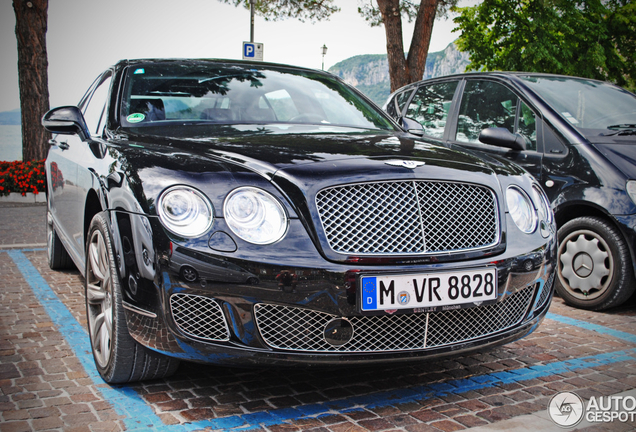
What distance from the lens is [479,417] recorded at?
264cm

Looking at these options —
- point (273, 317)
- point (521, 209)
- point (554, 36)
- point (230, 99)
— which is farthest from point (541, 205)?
point (554, 36)

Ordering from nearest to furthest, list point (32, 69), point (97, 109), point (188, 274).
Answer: point (188, 274) < point (97, 109) < point (32, 69)

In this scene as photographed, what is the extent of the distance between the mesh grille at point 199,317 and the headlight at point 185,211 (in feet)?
0.84

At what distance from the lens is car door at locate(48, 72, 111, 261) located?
3611mm

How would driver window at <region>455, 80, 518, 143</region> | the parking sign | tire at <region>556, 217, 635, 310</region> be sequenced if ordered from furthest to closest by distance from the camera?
1. the parking sign
2. driver window at <region>455, 80, 518, 143</region>
3. tire at <region>556, 217, 635, 310</region>

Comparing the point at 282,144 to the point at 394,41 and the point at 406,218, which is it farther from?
the point at 394,41

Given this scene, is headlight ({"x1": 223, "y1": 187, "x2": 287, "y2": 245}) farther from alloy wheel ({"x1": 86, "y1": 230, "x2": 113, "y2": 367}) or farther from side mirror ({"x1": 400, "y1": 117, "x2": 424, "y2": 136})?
side mirror ({"x1": 400, "y1": 117, "x2": 424, "y2": 136})

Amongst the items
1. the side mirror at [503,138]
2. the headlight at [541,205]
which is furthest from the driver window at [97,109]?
the side mirror at [503,138]

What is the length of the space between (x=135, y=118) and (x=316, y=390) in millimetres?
1864

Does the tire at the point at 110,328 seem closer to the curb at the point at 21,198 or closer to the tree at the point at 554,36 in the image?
the curb at the point at 21,198

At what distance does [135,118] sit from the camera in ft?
11.7

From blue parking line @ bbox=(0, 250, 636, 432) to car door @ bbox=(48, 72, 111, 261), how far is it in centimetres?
67

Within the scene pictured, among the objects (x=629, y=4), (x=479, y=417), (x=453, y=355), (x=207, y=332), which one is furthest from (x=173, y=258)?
(x=629, y=4)

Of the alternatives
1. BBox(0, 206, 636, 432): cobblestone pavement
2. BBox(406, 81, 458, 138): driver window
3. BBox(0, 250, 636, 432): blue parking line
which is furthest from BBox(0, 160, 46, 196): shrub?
BBox(0, 250, 636, 432): blue parking line
